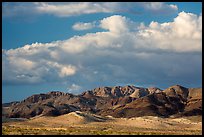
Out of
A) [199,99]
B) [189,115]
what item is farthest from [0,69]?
[199,99]

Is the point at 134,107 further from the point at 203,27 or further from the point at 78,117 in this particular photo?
the point at 203,27

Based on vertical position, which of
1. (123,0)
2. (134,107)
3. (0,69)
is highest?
(134,107)

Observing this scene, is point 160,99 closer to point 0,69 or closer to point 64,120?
point 64,120

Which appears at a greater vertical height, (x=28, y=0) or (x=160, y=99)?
(x=160, y=99)

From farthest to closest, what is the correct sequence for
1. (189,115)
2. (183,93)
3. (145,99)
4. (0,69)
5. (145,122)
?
(183,93), (145,99), (189,115), (145,122), (0,69)

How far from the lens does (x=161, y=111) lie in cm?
17338

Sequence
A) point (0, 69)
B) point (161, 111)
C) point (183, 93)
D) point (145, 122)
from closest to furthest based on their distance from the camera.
A: point (0, 69), point (145, 122), point (161, 111), point (183, 93)

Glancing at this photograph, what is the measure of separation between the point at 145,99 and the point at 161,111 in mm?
15622

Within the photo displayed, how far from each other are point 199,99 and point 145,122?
81.5 m

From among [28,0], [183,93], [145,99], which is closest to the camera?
[28,0]

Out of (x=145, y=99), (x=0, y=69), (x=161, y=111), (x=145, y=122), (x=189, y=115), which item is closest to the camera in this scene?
(x=0, y=69)

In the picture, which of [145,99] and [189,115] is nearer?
[189,115]

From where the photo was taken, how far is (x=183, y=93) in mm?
199875

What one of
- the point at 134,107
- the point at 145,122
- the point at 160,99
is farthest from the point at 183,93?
the point at 145,122
